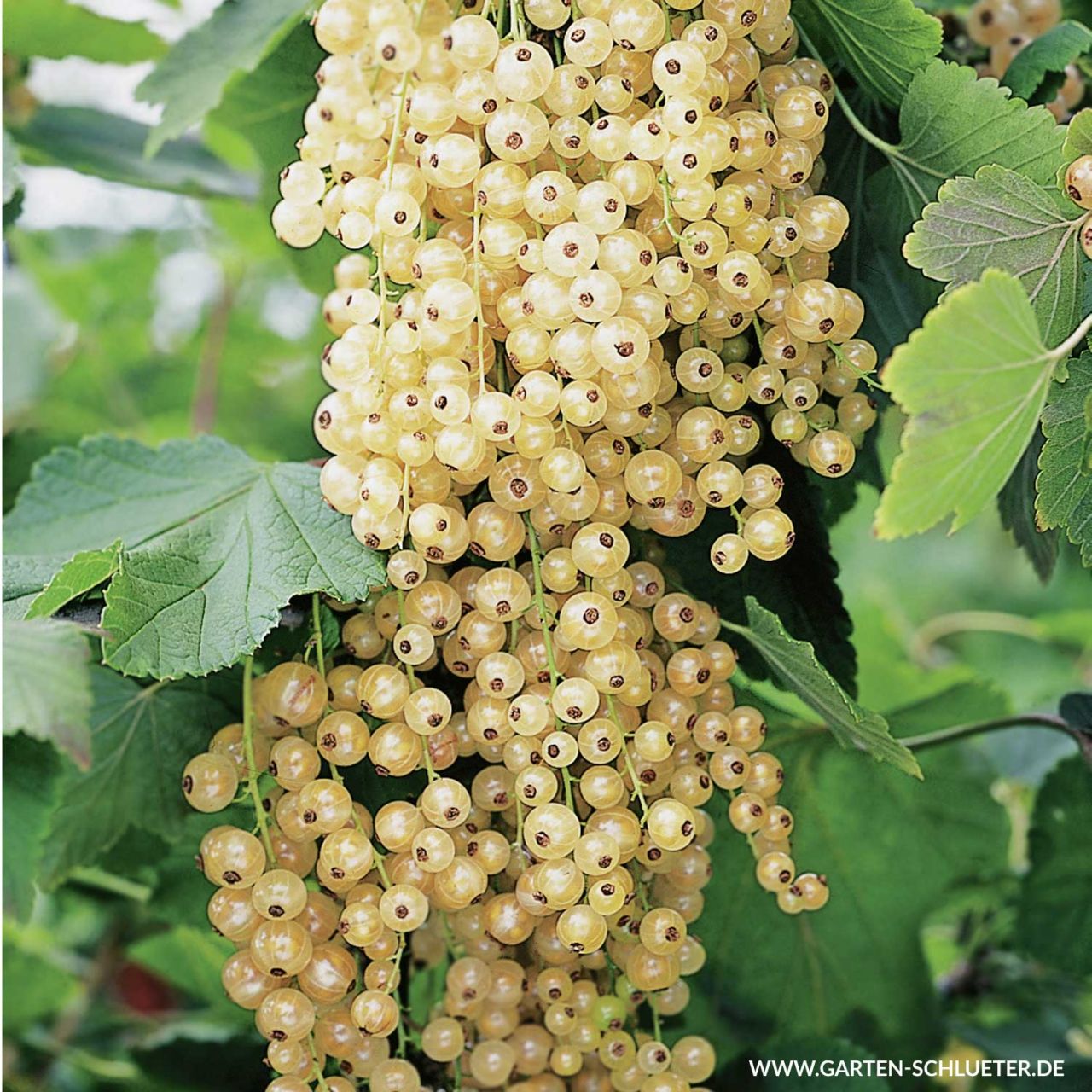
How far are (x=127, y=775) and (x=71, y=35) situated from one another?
0.51 metres

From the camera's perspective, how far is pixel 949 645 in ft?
5.03

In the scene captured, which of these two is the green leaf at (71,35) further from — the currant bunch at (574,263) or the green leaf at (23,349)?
the currant bunch at (574,263)

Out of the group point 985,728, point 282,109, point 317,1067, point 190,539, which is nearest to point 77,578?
point 190,539

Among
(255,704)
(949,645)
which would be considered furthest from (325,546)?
(949,645)

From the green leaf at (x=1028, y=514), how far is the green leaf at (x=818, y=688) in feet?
0.37

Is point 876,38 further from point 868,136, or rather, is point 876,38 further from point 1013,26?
point 1013,26

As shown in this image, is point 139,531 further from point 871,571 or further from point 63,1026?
point 871,571

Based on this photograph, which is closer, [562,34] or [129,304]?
[562,34]

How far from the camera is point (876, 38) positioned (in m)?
0.49

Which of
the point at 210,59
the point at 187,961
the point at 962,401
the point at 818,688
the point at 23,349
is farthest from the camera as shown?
the point at 23,349

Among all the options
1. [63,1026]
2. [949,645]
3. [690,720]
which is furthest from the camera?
[949,645]

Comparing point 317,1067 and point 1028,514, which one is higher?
point 1028,514

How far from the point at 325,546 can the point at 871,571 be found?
52.9 inches

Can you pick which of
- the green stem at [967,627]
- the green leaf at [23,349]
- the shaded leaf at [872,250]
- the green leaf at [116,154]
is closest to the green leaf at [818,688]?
the shaded leaf at [872,250]
